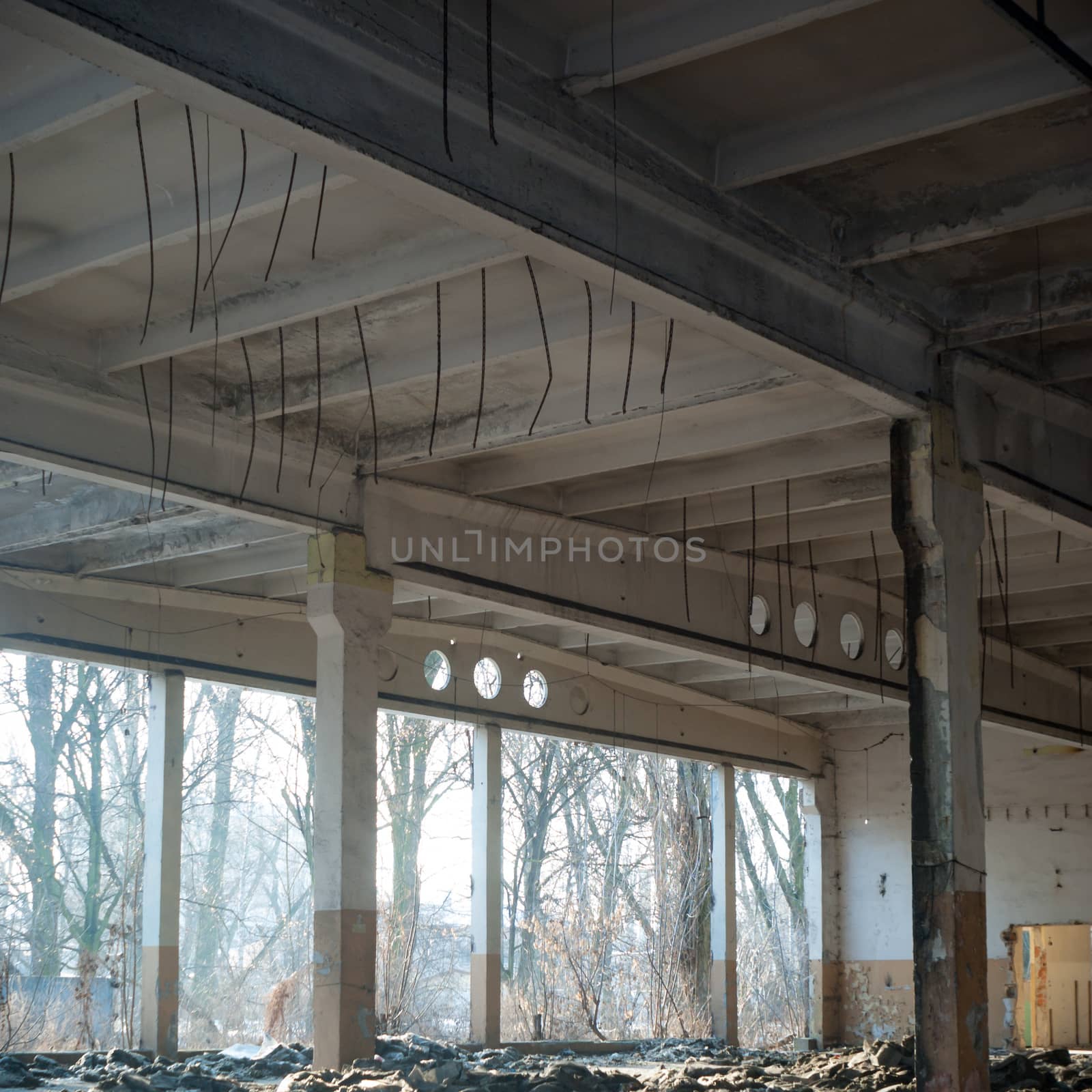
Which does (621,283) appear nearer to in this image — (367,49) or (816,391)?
(367,49)

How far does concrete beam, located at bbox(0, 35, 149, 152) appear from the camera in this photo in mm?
7184

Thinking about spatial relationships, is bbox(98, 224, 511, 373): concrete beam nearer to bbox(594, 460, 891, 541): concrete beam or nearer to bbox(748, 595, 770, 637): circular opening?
bbox(594, 460, 891, 541): concrete beam

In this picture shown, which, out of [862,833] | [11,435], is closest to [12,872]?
[862,833]

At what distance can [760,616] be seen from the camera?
54.2ft

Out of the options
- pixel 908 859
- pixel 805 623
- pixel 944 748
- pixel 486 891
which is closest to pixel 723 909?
pixel 908 859

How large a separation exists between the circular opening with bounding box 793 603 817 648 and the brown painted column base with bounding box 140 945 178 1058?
825cm

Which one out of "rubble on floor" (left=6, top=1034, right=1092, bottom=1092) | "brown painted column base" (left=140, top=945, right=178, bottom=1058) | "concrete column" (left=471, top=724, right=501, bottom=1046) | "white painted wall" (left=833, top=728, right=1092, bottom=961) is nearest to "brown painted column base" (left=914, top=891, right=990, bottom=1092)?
"rubble on floor" (left=6, top=1034, right=1092, bottom=1092)

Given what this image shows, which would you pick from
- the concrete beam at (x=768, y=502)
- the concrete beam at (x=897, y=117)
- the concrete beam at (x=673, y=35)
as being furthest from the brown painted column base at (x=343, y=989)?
the concrete beam at (x=673, y=35)

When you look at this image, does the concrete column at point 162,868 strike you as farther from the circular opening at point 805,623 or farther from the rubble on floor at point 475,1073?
the circular opening at point 805,623

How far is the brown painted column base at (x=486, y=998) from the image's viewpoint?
17.9 m

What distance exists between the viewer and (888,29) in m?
7.12

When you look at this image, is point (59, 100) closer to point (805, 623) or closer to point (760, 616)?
point (760, 616)

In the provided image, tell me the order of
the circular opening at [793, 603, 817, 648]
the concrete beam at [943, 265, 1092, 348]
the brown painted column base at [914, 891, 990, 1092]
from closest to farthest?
the brown painted column base at [914, 891, 990, 1092] → the concrete beam at [943, 265, 1092, 348] → the circular opening at [793, 603, 817, 648]

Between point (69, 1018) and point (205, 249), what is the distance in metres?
20.6
